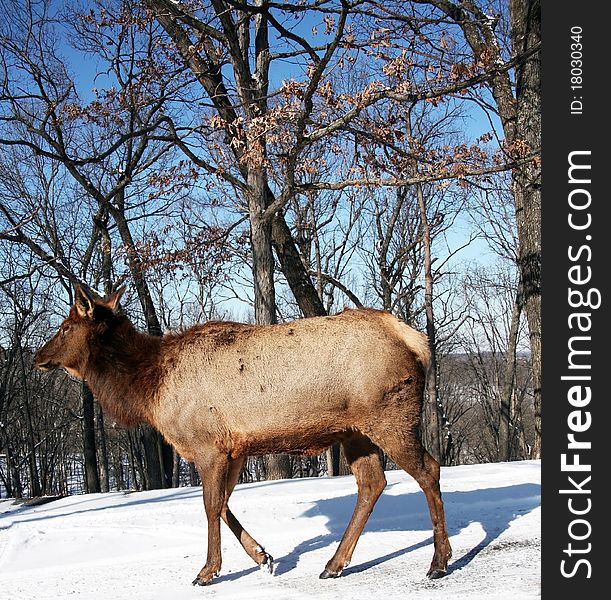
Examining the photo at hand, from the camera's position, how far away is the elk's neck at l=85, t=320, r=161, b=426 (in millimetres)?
6629

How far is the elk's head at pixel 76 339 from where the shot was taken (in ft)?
22.9

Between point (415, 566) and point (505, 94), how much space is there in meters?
10.8

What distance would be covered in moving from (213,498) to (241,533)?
0.57 metres

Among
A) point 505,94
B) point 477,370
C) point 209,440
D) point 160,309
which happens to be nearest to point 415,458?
point 209,440

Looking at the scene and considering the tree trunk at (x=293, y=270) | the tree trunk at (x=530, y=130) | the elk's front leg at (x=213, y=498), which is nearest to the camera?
the elk's front leg at (x=213, y=498)

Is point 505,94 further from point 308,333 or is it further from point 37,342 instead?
point 37,342

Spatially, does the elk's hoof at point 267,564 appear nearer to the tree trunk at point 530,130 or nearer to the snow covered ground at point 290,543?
the snow covered ground at point 290,543

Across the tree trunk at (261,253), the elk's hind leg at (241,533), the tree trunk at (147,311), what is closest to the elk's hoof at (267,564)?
the elk's hind leg at (241,533)

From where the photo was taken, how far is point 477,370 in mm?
45281

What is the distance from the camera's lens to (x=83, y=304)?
6.94 m

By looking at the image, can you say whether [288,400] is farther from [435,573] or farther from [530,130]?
[530,130]

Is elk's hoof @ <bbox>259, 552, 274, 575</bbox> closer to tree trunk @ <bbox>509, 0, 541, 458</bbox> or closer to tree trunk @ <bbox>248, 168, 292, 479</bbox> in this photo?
tree trunk @ <bbox>248, 168, 292, 479</bbox>

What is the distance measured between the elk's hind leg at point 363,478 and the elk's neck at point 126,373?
2.04m

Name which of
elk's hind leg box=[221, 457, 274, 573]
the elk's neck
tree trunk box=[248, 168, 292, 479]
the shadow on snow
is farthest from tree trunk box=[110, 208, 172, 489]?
elk's hind leg box=[221, 457, 274, 573]
